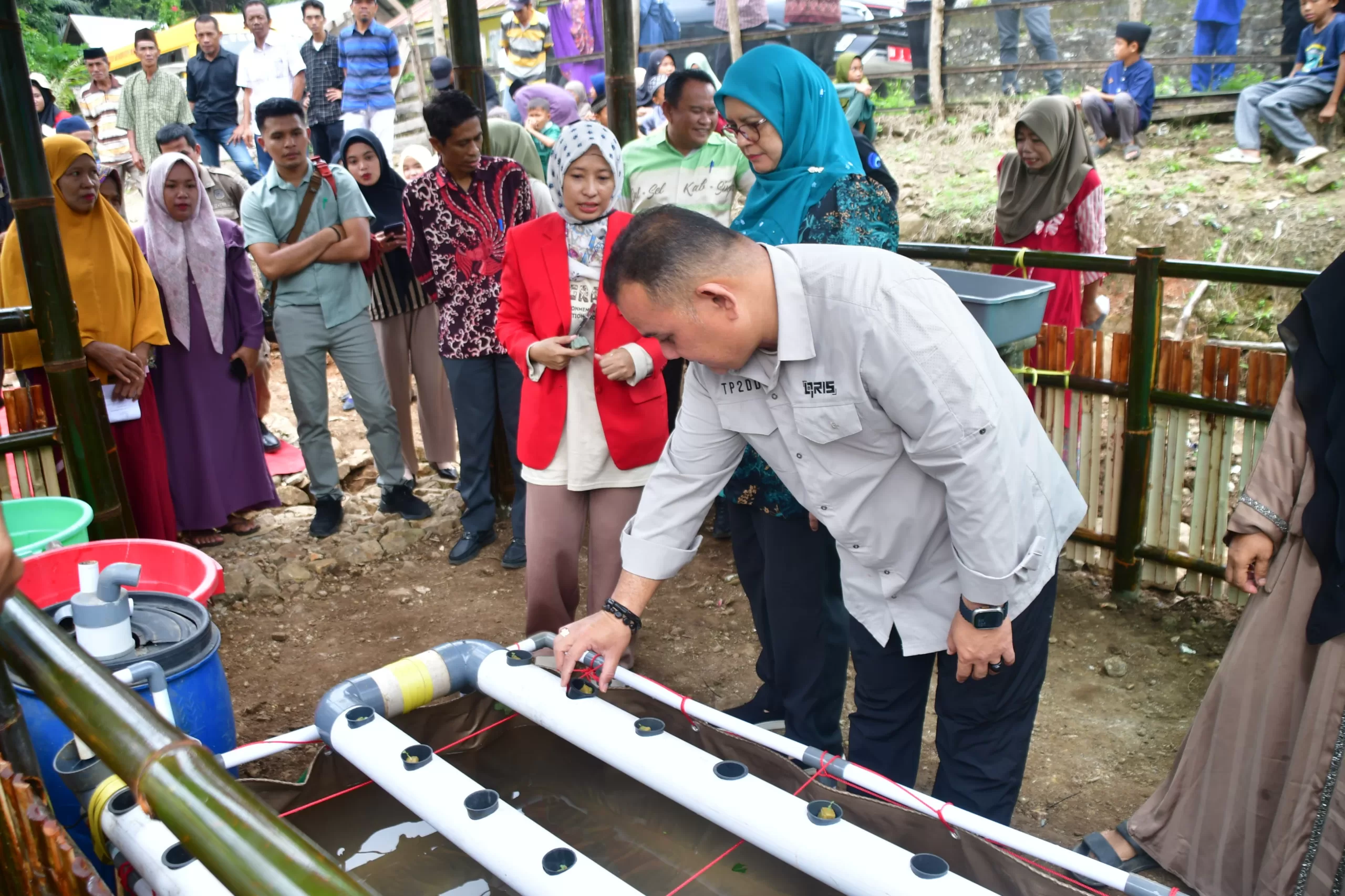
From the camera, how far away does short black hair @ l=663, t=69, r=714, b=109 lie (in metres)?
4.23

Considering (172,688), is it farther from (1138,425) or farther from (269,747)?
(1138,425)

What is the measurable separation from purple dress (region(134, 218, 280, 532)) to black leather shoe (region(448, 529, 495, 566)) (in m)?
1.06

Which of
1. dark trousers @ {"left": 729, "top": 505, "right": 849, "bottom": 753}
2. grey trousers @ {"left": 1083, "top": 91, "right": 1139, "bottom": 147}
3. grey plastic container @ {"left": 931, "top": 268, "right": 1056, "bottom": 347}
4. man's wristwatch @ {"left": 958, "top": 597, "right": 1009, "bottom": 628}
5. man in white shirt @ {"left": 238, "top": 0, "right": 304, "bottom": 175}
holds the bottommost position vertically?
dark trousers @ {"left": 729, "top": 505, "right": 849, "bottom": 753}

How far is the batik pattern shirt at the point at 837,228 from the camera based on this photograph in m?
2.70

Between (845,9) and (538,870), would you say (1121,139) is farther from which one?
(538,870)

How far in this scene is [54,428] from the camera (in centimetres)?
366

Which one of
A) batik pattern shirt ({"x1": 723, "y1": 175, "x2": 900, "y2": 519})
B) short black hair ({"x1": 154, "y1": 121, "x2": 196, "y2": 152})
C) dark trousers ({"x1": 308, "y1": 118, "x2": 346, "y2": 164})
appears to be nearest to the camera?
batik pattern shirt ({"x1": 723, "y1": 175, "x2": 900, "y2": 519})

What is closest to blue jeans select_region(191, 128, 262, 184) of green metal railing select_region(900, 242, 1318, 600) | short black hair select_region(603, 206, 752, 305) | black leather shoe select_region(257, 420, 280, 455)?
black leather shoe select_region(257, 420, 280, 455)

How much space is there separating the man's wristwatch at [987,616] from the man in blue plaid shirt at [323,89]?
871 centimetres

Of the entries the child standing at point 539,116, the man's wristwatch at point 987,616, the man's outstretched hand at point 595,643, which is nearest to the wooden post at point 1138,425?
the man's wristwatch at point 987,616

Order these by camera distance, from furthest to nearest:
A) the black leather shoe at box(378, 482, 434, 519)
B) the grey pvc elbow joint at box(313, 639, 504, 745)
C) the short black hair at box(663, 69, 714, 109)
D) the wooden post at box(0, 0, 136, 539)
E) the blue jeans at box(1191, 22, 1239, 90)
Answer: the blue jeans at box(1191, 22, 1239, 90)
the black leather shoe at box(378, 482, 434, 519)
the short black hair at box(663, 69, 714, 109)
the wooden post at box(0, 0, 136, 539)
the grey pvc elbow joint at box(313, 639, 504, 745)

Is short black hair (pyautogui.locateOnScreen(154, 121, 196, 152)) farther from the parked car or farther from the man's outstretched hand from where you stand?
the parked car

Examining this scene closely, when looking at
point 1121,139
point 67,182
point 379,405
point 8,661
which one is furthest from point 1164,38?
point 8,661

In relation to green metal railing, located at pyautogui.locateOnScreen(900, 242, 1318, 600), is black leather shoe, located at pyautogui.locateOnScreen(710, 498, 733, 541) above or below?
below
